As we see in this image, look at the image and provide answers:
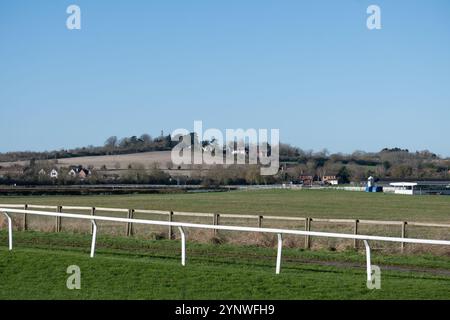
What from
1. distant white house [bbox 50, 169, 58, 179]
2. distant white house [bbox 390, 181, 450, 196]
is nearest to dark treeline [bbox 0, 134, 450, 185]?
distant white house [bbox 50, 169, 58, 179]

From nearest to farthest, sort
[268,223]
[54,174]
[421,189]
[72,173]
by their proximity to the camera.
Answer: [268,223] < [54,174] < [72,173] < [421,189]

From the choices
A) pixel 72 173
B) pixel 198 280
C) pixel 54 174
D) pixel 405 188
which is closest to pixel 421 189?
pixel 405 188

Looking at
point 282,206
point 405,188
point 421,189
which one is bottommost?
point 421,189

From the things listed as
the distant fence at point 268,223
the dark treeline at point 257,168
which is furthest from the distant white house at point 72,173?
Answer: the distant fence at point 268,223

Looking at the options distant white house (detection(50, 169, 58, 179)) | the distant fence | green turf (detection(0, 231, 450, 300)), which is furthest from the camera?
distant white house (detection(50, 169, 58, 179))

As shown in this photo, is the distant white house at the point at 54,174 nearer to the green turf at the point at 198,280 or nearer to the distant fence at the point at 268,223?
the distant fence at the point at 268,223

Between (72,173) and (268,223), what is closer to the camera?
(268,223)

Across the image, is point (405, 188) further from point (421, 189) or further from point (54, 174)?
point (54, 174)

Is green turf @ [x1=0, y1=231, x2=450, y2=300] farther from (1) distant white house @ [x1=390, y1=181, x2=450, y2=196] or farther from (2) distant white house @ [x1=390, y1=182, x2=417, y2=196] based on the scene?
(1) distant white house @ [x1=390, y1=181, x2=450, y2=196]
